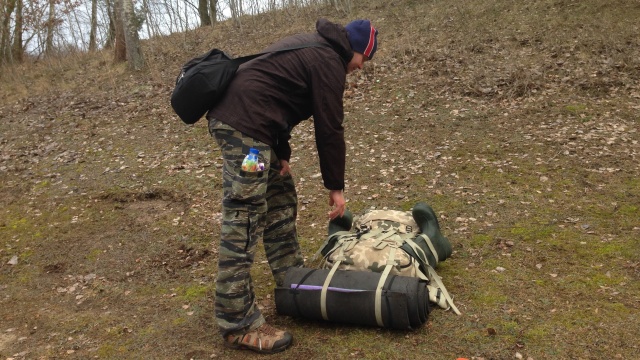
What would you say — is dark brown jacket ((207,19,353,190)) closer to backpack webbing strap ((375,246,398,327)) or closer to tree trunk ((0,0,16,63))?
backpack webbing strap ((375,246,398,327))

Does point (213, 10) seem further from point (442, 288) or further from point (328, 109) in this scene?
point (442, 288)

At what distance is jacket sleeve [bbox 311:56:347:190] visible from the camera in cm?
323

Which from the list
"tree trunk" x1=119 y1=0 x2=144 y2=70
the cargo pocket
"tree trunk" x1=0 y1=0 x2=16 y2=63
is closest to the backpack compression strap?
the cargo pocket

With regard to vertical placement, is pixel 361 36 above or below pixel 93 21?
below

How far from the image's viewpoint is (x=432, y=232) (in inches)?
169

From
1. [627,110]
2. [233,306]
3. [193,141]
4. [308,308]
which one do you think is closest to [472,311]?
[308,308]

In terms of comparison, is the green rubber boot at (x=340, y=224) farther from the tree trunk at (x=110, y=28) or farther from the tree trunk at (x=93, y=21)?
the tree trunk at (x=93, y=21)

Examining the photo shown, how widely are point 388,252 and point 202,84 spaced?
184 centimetres

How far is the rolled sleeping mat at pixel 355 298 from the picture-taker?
338cm

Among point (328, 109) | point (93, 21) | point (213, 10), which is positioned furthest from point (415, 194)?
point (93, 21)

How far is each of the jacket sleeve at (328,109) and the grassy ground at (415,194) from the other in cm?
129

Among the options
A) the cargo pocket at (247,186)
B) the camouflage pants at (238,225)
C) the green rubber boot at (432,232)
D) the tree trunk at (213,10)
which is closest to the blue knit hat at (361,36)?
the camouflage pants at (238,225)

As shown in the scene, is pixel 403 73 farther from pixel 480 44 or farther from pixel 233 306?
pixel 233 306

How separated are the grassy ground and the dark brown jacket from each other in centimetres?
141
